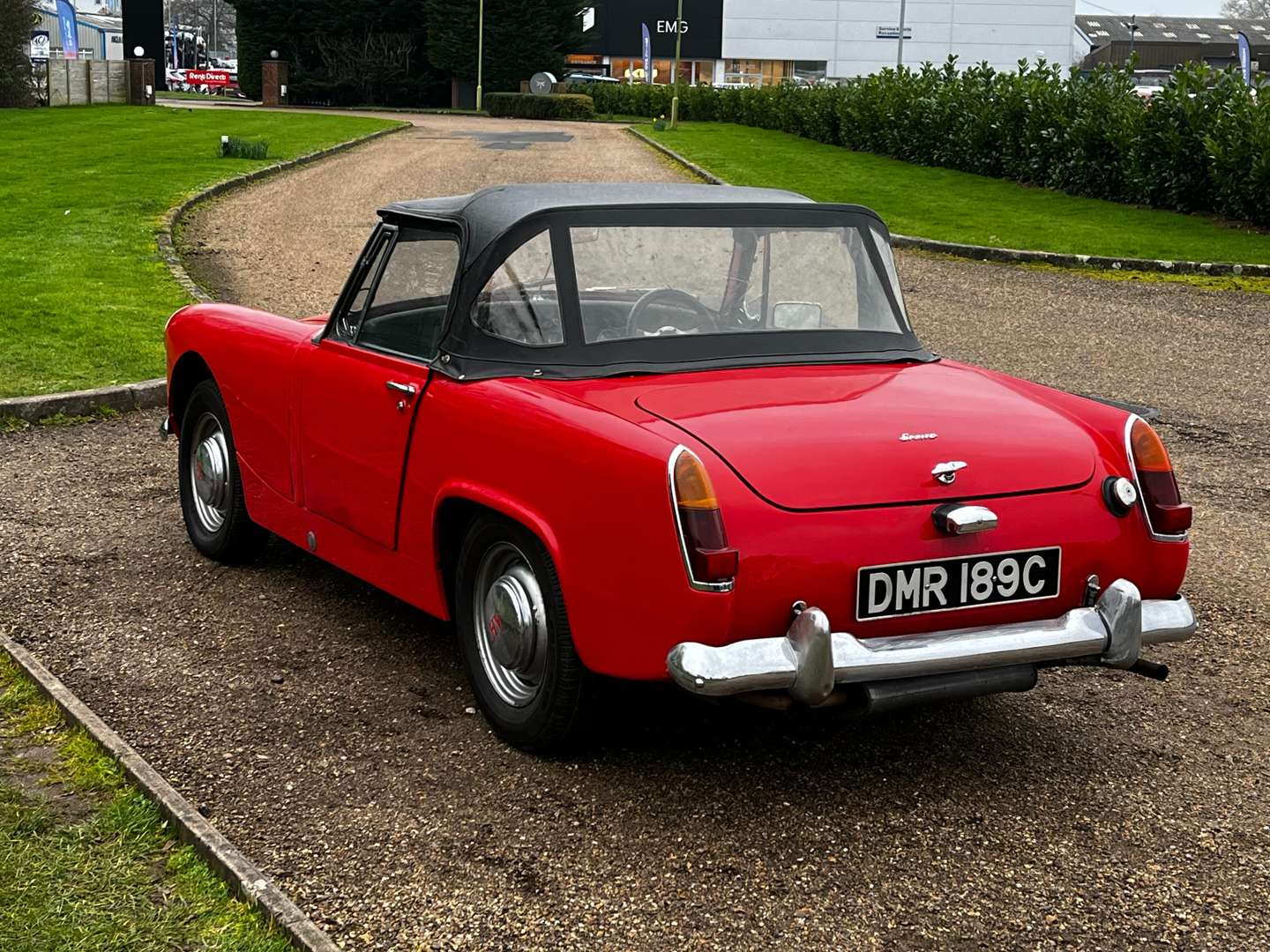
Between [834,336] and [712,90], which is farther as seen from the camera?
[712,90]

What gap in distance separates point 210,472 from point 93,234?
34.5ft

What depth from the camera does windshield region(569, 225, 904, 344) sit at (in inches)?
176

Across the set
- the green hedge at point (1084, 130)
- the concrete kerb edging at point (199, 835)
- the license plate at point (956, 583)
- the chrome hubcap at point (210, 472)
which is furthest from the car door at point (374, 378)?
the green hedge at point (1084, 130)

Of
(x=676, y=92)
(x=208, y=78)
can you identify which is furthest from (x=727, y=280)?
(x=208, y=78)

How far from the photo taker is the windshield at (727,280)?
448 cm

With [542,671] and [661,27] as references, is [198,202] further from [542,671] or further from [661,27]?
[661,27]

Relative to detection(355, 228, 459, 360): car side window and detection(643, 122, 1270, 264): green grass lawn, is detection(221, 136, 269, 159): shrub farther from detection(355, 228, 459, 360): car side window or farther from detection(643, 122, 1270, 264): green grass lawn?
detection(355, 228, 459, 360): car side window

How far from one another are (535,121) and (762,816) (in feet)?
136

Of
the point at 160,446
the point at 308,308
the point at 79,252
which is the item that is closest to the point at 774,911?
the point at 160,446

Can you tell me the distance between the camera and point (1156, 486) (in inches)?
162

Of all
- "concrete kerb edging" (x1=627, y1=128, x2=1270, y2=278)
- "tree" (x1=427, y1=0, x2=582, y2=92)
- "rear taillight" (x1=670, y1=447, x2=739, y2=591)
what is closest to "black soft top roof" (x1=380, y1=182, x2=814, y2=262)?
"rear taillight" (x1=670, y1=447, x2=739, y2=591)

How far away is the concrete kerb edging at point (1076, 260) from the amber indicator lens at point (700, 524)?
510 inches

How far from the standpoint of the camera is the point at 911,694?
12.0 feet

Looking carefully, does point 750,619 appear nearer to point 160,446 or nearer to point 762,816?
point 762,816
